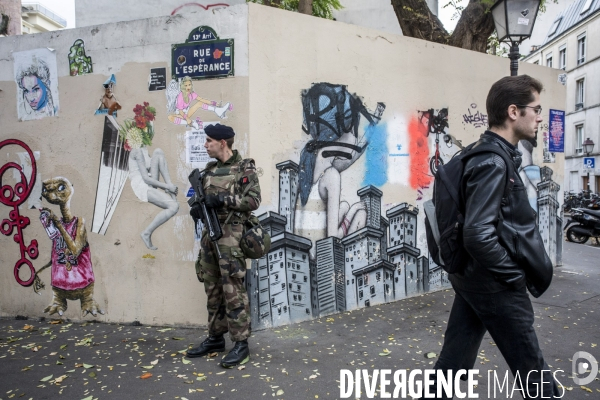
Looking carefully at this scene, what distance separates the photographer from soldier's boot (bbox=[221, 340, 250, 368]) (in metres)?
3.67

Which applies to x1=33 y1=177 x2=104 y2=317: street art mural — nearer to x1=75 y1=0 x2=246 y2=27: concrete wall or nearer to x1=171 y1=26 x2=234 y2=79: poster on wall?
x1=171 y1=26 x2=234 y2=79: poster on wall

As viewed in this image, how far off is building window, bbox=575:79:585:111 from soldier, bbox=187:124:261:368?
32953mm

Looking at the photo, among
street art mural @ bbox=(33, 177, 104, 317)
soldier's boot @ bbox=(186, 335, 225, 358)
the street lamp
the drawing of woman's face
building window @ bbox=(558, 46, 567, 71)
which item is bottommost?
soldier's boot @ bbox=(186, 335, 225, 358)

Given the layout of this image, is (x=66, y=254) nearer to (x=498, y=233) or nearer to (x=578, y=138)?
(x=498, y=233)

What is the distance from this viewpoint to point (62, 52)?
498 cm

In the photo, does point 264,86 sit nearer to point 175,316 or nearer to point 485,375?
point 175,316

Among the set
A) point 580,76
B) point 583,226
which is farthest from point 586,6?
point 583,226

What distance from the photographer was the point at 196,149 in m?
4.55

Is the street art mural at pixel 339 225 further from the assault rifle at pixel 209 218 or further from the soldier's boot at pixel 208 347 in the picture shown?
the assault rifle at pixel 209 218

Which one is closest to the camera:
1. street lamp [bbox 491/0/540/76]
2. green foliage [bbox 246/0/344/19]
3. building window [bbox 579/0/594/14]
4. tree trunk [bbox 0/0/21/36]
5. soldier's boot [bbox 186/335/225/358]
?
soldier's boot [bbox 186/335/225/358]

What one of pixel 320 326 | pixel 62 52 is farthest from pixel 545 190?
pixel 62 52

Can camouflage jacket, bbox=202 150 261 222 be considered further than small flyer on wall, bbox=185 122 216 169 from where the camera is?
No

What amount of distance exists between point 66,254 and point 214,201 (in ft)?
7.57

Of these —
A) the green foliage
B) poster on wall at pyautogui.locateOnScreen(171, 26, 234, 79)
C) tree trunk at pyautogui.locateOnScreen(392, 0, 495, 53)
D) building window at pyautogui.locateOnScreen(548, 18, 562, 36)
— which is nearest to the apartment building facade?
building window at pyautogui.locateOnScreen(548, 18, 562, 36)
